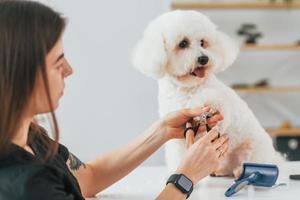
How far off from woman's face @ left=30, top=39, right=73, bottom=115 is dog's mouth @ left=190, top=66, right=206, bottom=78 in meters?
0.75

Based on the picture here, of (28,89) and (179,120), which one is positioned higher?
(28,89)

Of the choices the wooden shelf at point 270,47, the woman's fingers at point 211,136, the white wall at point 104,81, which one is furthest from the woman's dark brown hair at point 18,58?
the wooden shelf at point 270,47

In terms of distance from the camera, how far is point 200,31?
1.61 metres

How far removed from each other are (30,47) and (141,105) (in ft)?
8.03

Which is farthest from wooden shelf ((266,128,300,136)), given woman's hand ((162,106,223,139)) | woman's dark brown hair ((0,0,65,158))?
woman's dark brown hair ((0,0,65,158))

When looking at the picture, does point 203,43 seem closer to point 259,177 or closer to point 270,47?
point 259,177

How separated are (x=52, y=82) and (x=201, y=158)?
431mm

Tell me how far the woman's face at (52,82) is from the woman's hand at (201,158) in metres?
0.37

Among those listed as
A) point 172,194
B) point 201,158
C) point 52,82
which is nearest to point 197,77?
point 201,158

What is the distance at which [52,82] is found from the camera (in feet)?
2.80

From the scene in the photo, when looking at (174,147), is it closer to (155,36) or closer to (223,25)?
(155,36)

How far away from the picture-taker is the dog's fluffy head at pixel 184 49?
62.1 inches

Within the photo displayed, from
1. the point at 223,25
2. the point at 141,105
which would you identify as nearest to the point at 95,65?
the point at 141,105

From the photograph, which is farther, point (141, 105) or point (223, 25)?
point (223, 25)
